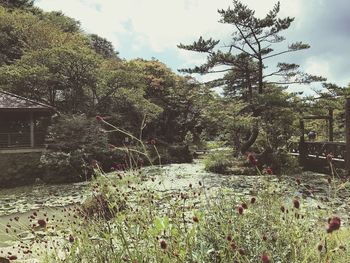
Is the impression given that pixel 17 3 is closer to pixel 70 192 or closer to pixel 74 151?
pixel 74 151

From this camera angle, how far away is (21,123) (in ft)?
54.6

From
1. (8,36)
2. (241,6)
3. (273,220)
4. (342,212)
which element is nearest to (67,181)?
(241,6)

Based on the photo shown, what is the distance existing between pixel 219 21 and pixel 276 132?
4603 millimetres

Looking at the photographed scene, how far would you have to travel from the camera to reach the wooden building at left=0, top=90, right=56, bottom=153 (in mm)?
14188

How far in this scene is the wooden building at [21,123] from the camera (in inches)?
559

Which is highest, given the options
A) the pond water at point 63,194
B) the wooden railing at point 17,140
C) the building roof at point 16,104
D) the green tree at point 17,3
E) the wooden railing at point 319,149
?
the green tree at point 17,3

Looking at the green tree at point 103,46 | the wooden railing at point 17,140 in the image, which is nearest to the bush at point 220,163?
the wooden railing at point 17,140

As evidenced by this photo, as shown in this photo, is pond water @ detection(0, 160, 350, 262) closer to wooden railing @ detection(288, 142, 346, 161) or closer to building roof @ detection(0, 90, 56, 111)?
wooden railing @ detection(288, 142, 346, 161)

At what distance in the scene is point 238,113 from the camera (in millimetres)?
13547

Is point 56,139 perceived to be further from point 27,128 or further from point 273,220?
point 273,220

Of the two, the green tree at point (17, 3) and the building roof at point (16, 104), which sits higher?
the green tree at point (17, 3)

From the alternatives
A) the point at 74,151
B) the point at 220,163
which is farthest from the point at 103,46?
the point at 220,163

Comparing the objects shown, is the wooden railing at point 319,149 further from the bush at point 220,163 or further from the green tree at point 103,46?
the green tree at point 103,46

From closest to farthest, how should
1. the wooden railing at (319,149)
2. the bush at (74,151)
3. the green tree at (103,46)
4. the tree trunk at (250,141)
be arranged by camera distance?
1. the wooden railing at (319,149)
2. the bush at (74,151)
3. the tree trunk at (250,141)
4. the green tree at (103,46)
